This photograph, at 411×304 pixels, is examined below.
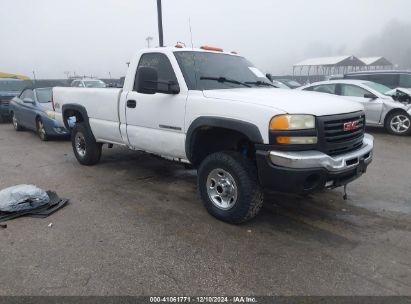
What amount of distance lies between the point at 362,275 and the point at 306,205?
5.51ft

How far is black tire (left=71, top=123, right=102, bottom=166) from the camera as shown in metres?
6.45

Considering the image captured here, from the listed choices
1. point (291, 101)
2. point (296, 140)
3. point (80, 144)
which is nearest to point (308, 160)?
point (296, 140)

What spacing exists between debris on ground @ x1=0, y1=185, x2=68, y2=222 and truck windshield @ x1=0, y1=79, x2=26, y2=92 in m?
11.9

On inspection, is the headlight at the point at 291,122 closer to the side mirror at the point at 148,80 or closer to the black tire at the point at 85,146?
the side mirror at the point at 148,80

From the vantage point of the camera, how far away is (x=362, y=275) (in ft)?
10.0

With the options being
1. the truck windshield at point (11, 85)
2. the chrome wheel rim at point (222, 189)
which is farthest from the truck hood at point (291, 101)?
the truck windshield at point (11, 85)

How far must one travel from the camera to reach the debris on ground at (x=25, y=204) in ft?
14.2

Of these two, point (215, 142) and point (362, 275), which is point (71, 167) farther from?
point (362, 275)

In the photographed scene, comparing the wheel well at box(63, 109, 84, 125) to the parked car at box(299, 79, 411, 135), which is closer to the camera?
the wheel well at box(63, 109, 84, 125)

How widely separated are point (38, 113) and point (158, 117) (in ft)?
20.7

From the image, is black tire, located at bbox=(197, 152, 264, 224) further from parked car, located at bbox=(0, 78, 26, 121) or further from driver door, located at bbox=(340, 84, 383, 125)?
parked car, located at bbox=(0, 78, 26, 121)

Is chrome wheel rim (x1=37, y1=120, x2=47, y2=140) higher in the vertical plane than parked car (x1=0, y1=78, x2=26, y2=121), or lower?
lower

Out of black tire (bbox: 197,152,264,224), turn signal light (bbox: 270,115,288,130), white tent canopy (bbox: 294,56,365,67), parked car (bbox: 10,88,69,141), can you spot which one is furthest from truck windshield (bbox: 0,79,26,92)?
white tent canopy (bbox: 294,56,365,67)

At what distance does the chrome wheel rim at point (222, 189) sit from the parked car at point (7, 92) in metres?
12.5
